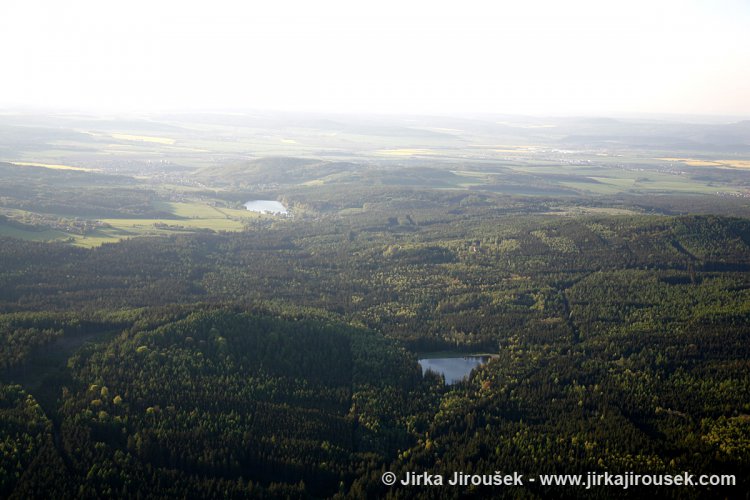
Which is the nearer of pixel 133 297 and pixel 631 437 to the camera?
pixel 631 437

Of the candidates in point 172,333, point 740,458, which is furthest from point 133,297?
point 740,458

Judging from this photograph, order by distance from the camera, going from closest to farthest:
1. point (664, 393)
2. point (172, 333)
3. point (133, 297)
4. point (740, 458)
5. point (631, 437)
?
point (740, 458) → point (631, 437) → point (664, 393) → point (172, 333) → point (133, 297)

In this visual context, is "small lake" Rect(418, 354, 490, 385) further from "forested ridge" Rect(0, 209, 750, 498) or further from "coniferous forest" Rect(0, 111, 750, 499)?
"forested ridge" Rect(0, 209, 750, 498)

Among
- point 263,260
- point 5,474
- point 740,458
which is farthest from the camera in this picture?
point 263,260

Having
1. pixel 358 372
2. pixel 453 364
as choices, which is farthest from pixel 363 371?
pixel 453 364

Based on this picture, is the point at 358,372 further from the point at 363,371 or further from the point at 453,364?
the point at 453,364

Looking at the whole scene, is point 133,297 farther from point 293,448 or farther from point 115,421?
point 293,448
